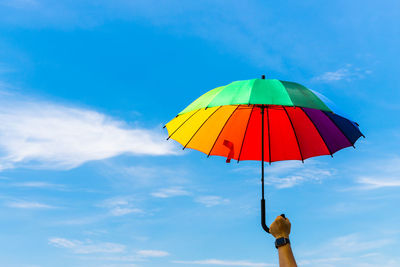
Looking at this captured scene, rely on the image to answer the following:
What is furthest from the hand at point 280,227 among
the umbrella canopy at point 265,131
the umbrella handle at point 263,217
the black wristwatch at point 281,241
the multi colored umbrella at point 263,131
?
the umbrella canopy at point 265,131

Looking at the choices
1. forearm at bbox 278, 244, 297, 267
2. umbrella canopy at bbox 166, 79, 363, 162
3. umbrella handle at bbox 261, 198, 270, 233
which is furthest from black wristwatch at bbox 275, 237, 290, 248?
umbrella canopy at bbox 166, 79, 363, 162

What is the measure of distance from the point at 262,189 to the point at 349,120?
5.57ft

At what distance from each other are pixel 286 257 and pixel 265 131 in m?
3.12

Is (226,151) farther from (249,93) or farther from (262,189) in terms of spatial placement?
(249,93)

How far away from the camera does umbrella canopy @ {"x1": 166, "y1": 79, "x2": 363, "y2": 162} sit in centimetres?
729

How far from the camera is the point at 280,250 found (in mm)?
4945

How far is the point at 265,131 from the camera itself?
765cm

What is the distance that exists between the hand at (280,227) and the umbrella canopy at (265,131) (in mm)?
2311

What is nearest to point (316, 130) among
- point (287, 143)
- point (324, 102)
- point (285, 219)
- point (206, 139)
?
point (287, 143)

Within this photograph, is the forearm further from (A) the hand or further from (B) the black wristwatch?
(A) the hand

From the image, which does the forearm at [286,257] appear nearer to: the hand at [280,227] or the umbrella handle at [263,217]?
the hand at [280,227]

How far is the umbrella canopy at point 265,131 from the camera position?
287 inches

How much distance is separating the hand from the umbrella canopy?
231 cm

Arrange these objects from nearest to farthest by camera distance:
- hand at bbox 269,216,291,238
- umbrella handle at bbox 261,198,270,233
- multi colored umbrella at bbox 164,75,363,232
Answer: hand at bbox 269,216,291,238, umbrella handle at bbox 261,198,270,233, multi colored umbrella at bbox 164,75,363,232
